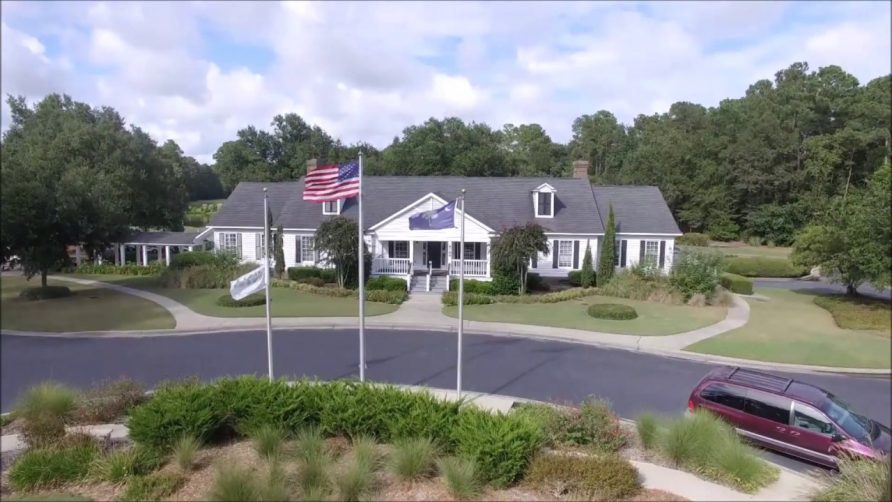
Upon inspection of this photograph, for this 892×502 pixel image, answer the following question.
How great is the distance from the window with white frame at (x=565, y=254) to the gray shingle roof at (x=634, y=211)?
2.30 meters

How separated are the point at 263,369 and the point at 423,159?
31.2 meters

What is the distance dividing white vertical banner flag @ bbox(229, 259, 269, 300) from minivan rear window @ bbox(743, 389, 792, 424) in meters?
9.13

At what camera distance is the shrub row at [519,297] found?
70.0 feet

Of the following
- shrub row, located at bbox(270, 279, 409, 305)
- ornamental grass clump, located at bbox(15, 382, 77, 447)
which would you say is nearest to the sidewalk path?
shrub row, located at bbox(270, 279, 409, 305)

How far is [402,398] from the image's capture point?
845 centimetres

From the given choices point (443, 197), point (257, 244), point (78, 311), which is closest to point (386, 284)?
point (443, 197)

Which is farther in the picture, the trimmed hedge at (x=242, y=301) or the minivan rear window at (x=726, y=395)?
the trimmed hedge at (x=242, y=301)

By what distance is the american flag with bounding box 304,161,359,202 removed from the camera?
11.3 meters

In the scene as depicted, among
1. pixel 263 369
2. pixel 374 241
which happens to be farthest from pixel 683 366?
pixel 374 241

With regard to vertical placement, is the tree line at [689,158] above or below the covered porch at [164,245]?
above

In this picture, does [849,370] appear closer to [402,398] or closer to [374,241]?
[402,398]

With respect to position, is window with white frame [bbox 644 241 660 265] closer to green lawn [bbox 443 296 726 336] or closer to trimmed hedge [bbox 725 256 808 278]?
green lawn [bbox 443 296 726 336]

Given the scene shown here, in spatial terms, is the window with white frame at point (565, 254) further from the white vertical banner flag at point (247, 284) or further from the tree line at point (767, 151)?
the white vertical banner flag at point (247, 284)

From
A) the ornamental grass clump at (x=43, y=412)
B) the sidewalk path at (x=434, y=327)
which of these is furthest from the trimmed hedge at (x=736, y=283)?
the ornamental grass clump at (x=43, y=412)
